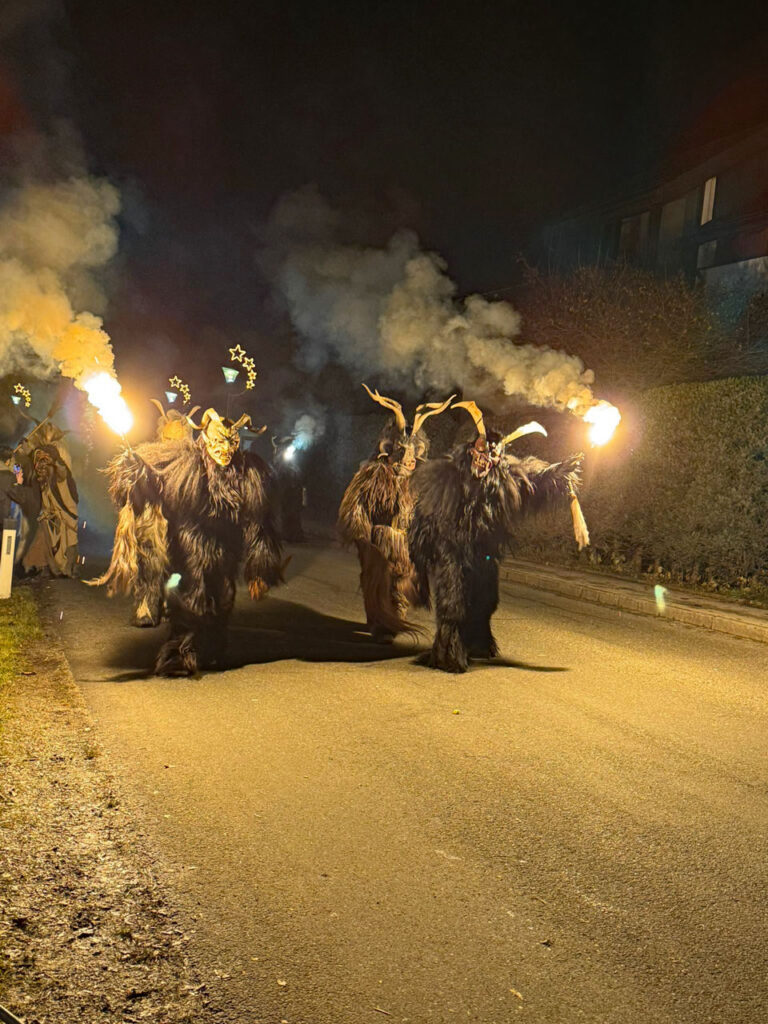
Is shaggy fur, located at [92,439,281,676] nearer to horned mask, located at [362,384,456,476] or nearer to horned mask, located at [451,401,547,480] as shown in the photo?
horned mask, located at [451,401,547,480]

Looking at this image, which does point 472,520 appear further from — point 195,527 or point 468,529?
point 195,527

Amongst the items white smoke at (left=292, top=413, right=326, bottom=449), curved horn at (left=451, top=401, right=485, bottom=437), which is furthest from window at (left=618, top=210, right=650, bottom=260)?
curved horn at (left=451, top=401, right=485, bottom=437)

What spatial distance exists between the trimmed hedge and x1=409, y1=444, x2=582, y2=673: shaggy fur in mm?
7075

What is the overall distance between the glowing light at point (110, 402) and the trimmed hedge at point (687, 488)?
10327 mm

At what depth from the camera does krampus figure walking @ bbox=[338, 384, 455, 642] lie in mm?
10141

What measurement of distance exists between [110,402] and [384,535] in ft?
11.0

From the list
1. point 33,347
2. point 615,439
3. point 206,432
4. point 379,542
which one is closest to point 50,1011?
point 206,432

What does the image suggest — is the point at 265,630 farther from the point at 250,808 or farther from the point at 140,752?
the point at 250,808

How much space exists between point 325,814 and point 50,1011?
2.04m

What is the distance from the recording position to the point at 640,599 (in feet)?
45.1

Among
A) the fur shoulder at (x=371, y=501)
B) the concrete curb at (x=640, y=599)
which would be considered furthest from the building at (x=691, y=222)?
the fur shoulder at (x=371, y=501)

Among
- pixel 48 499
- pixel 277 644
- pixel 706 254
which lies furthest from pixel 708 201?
pixel 277 644

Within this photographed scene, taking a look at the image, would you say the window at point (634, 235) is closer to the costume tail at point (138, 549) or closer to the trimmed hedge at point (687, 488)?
the trimmed hedge at point (687, 488)

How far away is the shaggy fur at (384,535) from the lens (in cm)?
1013
